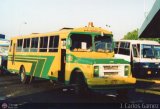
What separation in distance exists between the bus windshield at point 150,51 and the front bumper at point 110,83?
1106 cm

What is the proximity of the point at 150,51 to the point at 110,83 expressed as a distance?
40.0 ft

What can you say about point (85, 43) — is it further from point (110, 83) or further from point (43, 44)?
point (43, 44)

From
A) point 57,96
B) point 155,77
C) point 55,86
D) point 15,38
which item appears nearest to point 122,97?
point 57,96

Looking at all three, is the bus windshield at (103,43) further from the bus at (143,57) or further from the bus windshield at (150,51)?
the bus windshield at (150,51)

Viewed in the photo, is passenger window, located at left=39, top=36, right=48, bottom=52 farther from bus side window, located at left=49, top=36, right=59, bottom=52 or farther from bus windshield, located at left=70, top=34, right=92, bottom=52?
bus windshield, located at left=70, top=34, right=92, bottom=52

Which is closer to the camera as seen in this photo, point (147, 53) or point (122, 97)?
point (122, 97)

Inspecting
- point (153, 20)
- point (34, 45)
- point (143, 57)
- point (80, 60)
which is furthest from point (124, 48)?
point (80, 60)

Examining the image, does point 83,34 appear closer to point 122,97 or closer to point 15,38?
point 122,97

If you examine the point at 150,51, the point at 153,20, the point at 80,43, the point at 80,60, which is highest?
the point at 153,20

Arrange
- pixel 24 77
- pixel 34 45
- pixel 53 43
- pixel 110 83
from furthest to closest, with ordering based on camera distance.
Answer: pixel 24 77 → pixel 34 45 → pixel 53 43 → pixel 110 83

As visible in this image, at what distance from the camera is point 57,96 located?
1462 cm

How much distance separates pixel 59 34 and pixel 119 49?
1061 cm

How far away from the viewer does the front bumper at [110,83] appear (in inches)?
500

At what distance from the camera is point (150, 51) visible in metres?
24.4
